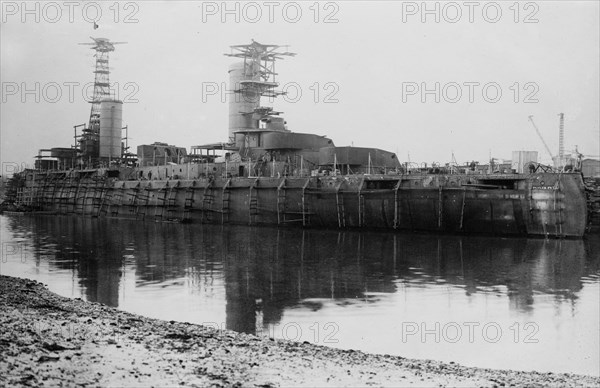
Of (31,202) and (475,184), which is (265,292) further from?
(31,202)

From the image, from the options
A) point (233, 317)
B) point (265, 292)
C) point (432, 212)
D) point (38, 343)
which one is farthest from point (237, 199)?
point (38, 343)

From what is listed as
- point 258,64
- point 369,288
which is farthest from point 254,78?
point 369,288

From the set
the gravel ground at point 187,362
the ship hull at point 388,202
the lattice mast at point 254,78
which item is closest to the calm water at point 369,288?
the gravel ground at point 187,362

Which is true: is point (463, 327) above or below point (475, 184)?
below

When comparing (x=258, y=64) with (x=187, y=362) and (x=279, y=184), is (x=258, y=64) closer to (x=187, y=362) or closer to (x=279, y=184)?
(x=279, y=184)

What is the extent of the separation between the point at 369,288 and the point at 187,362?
8.99 meters

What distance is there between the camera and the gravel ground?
7070 millimetres

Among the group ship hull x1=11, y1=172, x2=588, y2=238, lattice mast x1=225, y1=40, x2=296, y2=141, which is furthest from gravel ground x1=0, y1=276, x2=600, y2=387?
lattice mast x1=225, y1=40, x2=296, y2=141

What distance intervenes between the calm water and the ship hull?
62.4 inches

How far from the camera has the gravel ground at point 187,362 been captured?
707 centimetres

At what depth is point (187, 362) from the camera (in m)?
7.93

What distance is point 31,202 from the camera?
199 ft

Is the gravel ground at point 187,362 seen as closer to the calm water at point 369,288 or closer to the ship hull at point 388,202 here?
the calm water at point 369,288

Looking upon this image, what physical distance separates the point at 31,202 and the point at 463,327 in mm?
58108
